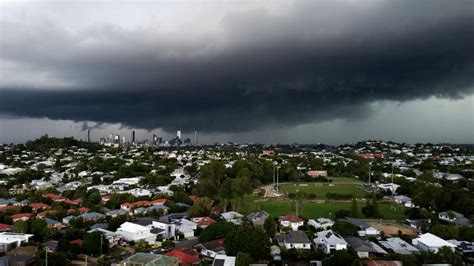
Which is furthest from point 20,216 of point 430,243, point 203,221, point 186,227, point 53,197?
point 430,243

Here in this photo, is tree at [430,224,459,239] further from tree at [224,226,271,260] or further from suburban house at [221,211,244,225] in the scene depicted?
suburban house at [221,211,244,225]

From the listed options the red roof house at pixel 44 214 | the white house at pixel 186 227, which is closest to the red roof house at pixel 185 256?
the white house at pixel 186 227

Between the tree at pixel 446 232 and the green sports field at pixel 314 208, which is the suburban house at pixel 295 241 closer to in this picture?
the tree at pixel 446 232

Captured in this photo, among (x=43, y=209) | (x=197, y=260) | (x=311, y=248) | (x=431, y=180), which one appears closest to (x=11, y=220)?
(x=43, y=209)

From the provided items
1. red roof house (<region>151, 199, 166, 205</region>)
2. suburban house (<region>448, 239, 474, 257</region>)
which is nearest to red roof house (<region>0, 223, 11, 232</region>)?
red roof house (<region>151, 199, 166, 205</region>)

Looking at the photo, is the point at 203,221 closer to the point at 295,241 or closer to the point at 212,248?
the point at 212,248

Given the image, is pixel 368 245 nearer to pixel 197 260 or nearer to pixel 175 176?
pixel 197 260
